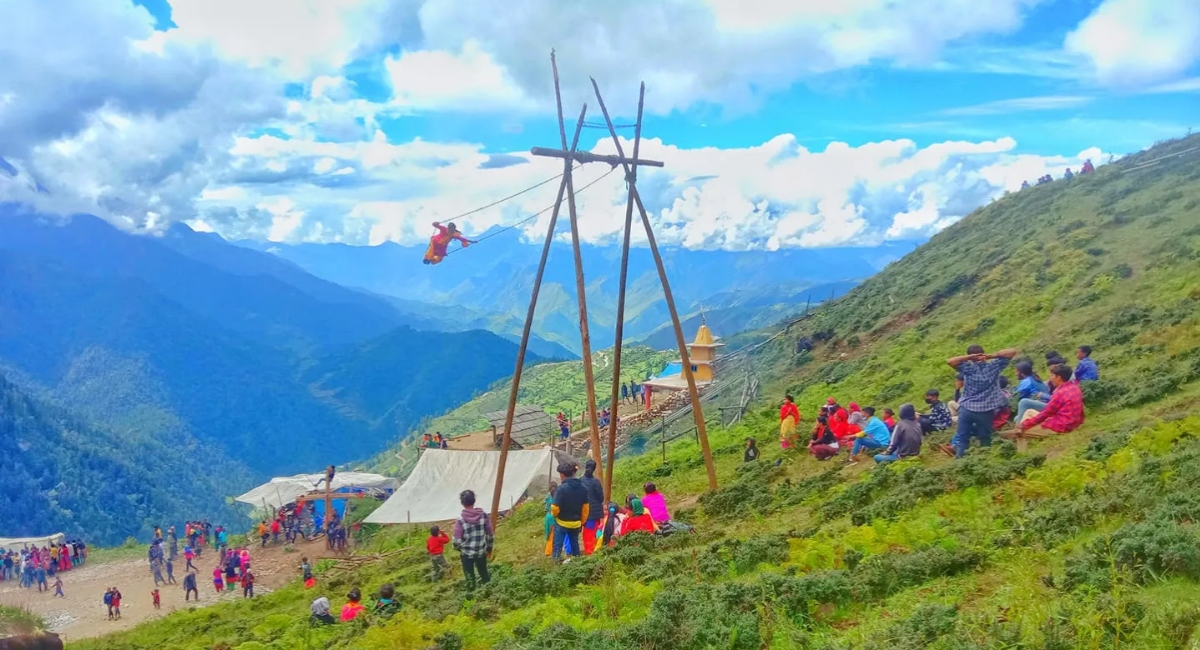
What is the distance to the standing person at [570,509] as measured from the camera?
12188mm

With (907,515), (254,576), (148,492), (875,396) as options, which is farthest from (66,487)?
(907,515)

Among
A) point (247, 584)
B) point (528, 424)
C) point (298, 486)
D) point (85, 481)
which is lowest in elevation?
point (247, 584)

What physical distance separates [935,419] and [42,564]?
37350 millimetres

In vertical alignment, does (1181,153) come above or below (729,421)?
above

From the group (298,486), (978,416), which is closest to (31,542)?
(298,486)

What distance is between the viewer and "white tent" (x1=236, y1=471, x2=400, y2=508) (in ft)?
118

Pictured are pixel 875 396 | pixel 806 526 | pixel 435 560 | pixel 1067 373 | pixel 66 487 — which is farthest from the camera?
pixel 66 487

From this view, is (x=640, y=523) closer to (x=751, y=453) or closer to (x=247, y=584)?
(x=751, y=453)

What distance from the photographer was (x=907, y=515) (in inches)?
382

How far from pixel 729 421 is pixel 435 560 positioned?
55.7 ft

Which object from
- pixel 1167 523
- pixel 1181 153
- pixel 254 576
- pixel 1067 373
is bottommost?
pixel 254 576

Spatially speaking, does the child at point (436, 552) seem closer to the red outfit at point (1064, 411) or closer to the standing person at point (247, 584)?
the red outfit at point (1064, 411)

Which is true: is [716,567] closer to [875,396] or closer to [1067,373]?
[1067,373]

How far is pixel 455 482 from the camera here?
1185 inches
